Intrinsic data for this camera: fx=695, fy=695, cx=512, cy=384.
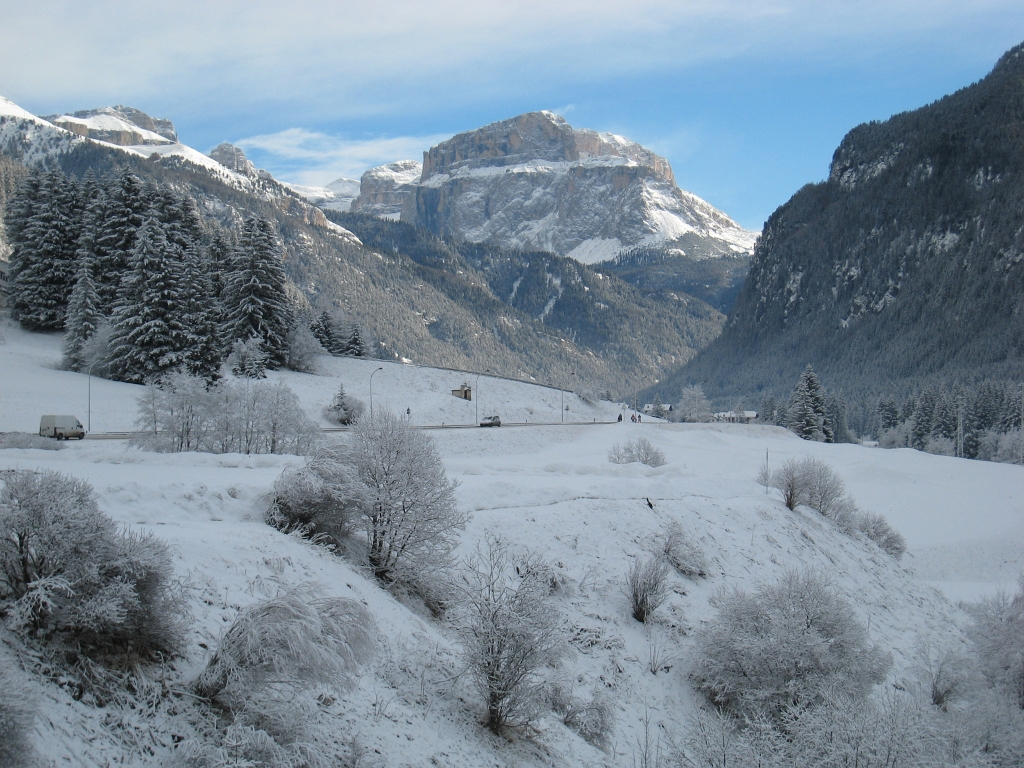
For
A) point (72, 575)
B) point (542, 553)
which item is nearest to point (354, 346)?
point (542, 553)

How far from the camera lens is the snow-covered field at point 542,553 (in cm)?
1127

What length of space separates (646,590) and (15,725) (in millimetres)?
15728

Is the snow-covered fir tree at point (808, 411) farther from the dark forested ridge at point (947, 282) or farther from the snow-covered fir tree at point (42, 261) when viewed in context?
the snow-covered fir tree at point (42, 261)

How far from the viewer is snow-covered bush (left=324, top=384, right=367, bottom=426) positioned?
51.8 m

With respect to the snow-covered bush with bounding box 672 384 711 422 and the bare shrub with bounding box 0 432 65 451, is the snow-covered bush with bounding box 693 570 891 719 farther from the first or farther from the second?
the snow-covered bush with bounding box 672 384 711 422

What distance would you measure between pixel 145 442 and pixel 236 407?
13.4 feet

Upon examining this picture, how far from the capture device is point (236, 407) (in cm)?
3169

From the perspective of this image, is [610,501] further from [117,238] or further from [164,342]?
[117,238]

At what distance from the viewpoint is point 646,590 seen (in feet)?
64.1

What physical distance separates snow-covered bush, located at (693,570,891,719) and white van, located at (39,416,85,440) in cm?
2997

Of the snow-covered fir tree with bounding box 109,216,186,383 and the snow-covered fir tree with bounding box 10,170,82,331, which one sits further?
the snow-covered fir tree with bounding box 10,170,82,331

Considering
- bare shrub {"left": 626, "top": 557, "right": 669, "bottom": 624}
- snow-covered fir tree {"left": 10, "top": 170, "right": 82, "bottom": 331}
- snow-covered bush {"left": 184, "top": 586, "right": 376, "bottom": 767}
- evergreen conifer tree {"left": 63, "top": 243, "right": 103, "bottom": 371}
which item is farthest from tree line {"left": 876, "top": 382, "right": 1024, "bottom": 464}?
snow-covered fir tree {"left": 10, "top": 170, "right": 82, "bottom": 331}

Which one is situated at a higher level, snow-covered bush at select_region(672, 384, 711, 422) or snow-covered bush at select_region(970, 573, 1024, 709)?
snow-covered bush at select_region(672, 384, 711, 422)

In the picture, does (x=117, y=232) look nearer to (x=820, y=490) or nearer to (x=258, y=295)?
(x=258, y=295)
